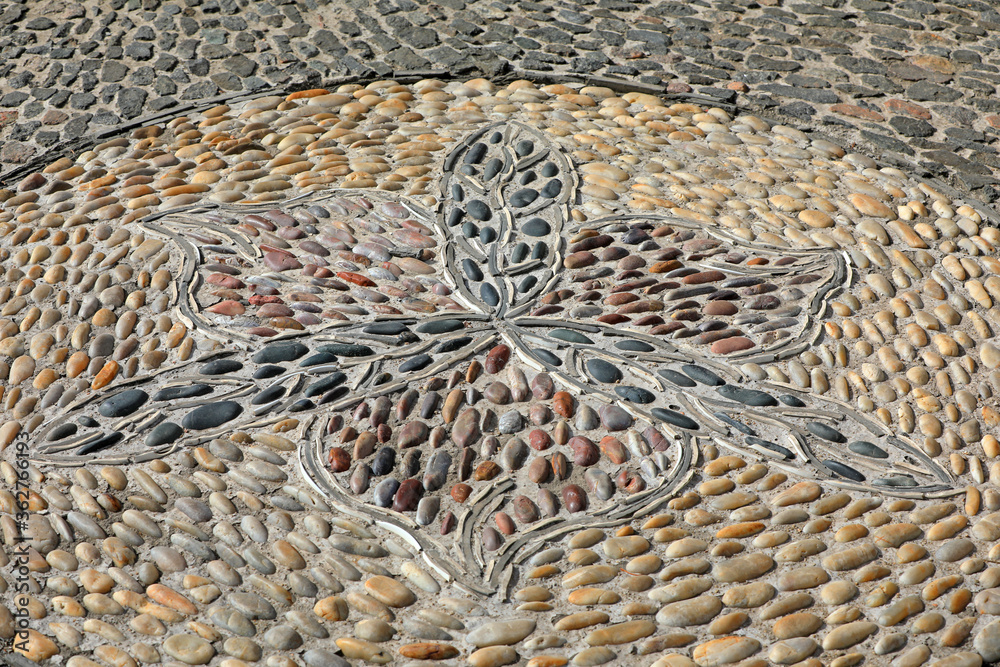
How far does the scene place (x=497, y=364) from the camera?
278 cm

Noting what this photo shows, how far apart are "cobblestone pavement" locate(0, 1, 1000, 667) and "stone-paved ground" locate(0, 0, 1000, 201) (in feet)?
0.10

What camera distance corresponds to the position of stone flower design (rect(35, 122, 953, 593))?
251cm

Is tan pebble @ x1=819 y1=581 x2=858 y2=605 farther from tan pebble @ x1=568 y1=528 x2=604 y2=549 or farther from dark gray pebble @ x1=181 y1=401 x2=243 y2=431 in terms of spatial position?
dark gray pebble @ x1=181 y1=401 x2=243 y2=431

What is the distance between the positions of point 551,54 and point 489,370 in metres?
2.24

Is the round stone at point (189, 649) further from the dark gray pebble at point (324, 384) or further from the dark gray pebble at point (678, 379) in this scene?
the dark gray pebble at point (678, 379)

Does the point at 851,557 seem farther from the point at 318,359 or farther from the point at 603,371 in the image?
the point at 318,359

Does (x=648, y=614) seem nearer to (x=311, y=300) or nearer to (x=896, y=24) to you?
(x=311, y=300)

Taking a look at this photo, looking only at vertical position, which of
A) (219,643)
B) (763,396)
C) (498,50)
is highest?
(498,50)

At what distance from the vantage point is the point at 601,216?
3.36 m

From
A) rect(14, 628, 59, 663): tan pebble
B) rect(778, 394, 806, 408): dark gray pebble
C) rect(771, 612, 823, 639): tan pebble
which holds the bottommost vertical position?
rect(14, 628, 59, 663): tan pebble

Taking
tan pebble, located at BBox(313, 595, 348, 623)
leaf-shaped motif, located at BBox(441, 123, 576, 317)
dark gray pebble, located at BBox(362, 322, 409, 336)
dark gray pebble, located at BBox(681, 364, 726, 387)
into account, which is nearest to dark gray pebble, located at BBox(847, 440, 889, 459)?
dark gray pebble, located at BBox(681, 364, 726, 387)

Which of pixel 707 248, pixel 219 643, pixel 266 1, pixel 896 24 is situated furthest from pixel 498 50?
pixel 219 643

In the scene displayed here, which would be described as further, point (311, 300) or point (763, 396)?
point (311, 300)

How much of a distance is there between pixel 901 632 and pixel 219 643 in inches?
65.7
